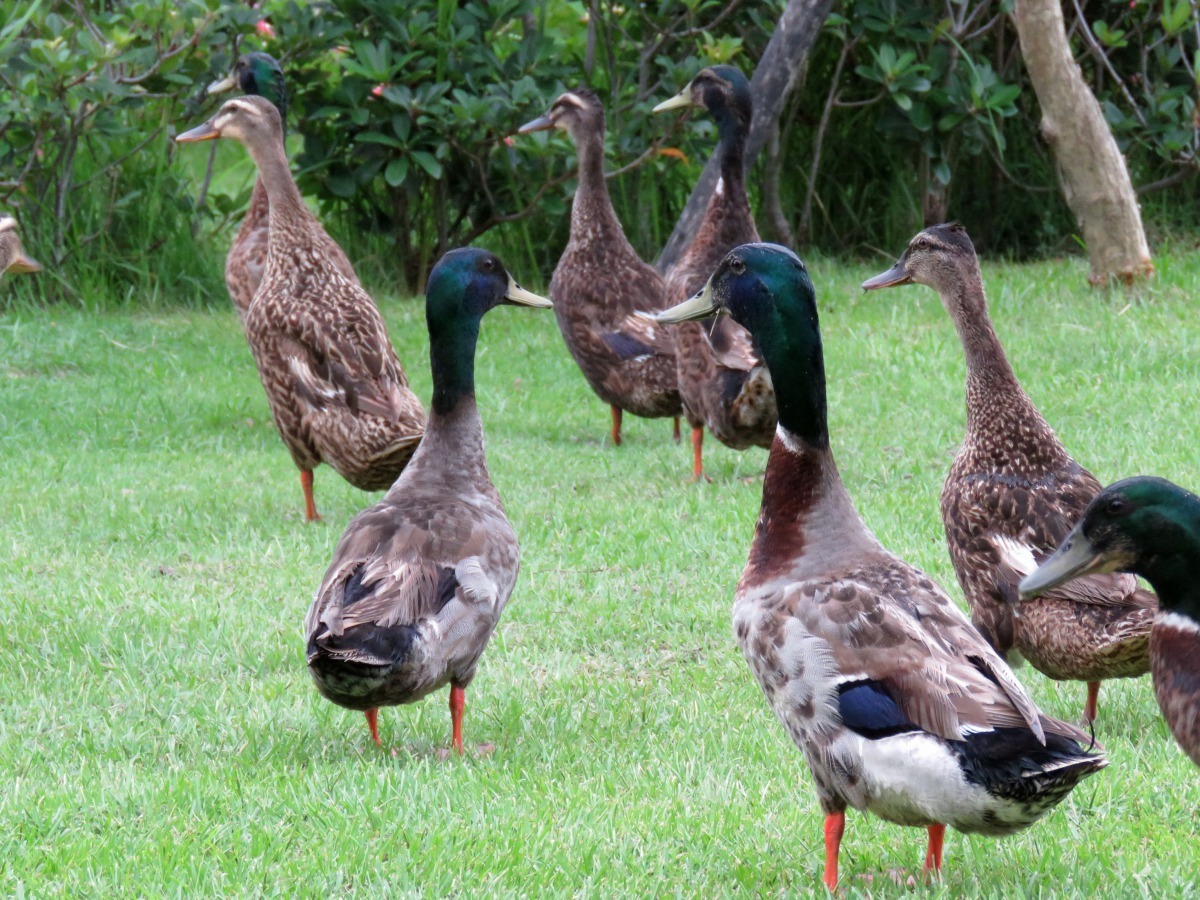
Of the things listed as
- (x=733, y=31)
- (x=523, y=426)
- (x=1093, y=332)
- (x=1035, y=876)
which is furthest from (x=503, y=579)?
(x=733, y=31)

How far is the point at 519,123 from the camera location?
35.6 feet

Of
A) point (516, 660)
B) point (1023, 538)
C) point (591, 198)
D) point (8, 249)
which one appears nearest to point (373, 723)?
point (516, 660)

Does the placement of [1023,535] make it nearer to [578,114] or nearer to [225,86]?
[578,114]

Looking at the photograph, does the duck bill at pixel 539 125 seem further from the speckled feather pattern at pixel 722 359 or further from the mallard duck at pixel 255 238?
the speckled feather pattern at pixel 722 359

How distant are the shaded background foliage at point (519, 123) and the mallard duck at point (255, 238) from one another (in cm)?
47

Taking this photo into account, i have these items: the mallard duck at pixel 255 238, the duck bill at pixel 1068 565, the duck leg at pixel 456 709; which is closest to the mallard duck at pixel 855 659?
the duck bill at pixel 1068 565

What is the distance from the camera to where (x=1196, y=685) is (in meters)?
3.11

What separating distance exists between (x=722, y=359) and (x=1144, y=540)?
4.08 m

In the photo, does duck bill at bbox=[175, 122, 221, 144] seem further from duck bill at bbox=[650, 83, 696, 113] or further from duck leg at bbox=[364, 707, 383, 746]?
duck leg at bbox=[364, 707, 383, 746]

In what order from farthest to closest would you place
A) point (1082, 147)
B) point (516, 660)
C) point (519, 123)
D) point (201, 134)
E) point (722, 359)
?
1. point (519, 123)
2. point (1082, 147)
3. point (201, 134)
4. point (722, 359)
5. point (516, 660)

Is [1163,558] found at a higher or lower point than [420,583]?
higher

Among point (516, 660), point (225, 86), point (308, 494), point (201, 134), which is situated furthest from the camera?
point (225, 86)

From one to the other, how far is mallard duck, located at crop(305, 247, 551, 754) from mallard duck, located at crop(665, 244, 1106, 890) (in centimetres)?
93

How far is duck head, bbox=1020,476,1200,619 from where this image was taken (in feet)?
→ 10.5
